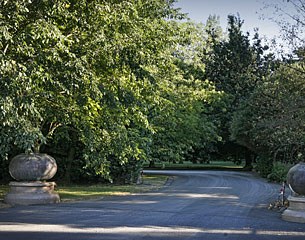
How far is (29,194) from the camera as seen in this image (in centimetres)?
1469

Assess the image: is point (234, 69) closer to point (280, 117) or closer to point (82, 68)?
point (280, 117)

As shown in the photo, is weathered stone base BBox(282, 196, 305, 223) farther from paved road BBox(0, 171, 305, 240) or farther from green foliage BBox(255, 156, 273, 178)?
green foliage BBox(255, 156, 273, 178)

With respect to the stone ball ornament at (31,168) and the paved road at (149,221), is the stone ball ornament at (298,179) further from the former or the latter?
the stone ball ornament at (31,168)

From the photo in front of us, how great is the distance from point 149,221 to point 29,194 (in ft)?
16.9

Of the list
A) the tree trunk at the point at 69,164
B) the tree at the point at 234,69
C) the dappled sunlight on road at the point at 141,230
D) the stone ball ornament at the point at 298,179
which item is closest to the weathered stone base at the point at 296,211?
the stone ball ornament at the point at 298,179

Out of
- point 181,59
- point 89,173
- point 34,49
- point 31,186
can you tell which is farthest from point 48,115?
point 181,59

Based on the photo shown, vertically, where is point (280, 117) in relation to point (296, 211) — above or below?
above

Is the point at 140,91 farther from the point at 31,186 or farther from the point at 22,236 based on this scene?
the point at 22,236

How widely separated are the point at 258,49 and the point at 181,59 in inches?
616

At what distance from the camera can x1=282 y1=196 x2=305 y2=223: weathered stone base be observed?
1177cm

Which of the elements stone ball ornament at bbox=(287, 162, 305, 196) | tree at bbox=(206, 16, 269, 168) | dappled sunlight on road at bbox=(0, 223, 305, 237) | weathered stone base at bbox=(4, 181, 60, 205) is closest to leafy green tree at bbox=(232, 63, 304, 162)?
stone ball ornament at bbox=(287, 162, 305, 196)

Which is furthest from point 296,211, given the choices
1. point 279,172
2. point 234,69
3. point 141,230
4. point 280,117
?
point 234,69

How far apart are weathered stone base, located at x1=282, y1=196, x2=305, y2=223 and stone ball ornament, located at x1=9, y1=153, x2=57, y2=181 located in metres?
7.55

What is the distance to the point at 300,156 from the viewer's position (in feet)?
80.7
